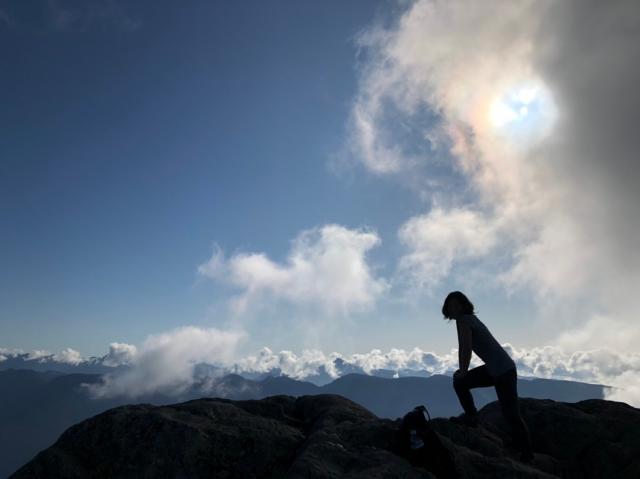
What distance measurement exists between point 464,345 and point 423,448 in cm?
301

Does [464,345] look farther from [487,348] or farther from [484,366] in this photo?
[484,366]

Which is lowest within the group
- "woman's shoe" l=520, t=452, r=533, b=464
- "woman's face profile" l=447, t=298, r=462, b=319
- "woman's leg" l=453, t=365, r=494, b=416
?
"woman's shoe" l=520, t=452, r=533, b=464

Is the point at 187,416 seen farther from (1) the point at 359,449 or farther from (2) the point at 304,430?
(1) the point at 359,449

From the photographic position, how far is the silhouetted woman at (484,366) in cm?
1062

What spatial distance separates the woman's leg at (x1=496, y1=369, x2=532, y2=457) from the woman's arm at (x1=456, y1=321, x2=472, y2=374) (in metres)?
0.90

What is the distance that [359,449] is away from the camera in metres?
9.41

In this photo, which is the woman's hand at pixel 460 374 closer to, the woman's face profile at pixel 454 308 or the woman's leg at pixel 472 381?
the woman's leg at pixel 472 381

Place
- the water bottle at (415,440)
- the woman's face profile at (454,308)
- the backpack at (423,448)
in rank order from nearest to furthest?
the backpack at (423,448) < the water bottle at (415,440) < the woman's face profile at (454,308)

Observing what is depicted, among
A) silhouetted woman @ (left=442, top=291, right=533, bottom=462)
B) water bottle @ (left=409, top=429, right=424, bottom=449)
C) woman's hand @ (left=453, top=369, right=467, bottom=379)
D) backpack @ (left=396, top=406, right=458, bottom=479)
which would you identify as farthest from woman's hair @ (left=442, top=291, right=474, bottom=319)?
water bottle @ (left=409, top=429, right=424, bottom=449)

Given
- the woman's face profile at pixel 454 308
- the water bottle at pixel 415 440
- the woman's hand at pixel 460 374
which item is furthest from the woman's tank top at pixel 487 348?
the water bottle at pixel 415 440

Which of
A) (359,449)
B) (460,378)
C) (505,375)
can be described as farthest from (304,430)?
(505,375)

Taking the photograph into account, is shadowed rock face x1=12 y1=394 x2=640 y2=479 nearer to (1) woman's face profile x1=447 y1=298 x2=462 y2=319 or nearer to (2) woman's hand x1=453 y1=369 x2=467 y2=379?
(2) woman's hand x1=453 y1=369 x2=467 y2=379

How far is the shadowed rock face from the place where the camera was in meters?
8.95

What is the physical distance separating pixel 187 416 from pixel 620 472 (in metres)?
11.7
